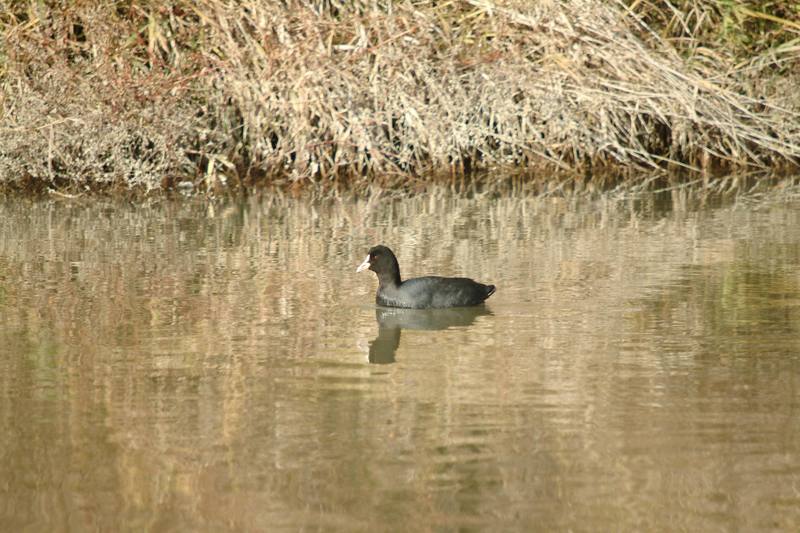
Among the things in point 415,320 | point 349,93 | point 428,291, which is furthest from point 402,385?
point 349,93

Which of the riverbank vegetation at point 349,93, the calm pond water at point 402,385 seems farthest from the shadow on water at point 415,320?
the riverbank vegetation at point 349,93

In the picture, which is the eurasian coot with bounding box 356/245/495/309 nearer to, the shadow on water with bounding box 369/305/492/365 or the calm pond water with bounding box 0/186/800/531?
the shadow on water with bounding box 369/305/492/365

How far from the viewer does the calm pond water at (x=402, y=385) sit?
5.64 meters

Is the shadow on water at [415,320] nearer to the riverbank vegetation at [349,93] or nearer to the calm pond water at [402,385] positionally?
the calm pond water at [402,385]

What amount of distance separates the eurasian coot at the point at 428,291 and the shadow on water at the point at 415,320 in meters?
0.04

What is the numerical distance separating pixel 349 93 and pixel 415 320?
7.31 meters

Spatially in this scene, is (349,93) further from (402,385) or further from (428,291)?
(402,385)

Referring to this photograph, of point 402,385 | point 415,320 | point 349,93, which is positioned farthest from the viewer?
point 349,93

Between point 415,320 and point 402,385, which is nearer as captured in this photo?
point 402,385

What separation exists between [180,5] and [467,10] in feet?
9.85

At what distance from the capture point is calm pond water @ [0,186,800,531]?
18.5 ft

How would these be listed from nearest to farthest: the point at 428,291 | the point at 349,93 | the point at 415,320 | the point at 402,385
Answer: the point at 402,385, the point at 415,320, the point at 428,291, the point at 349,93

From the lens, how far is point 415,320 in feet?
30.3

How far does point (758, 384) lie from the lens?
719 centimetres
